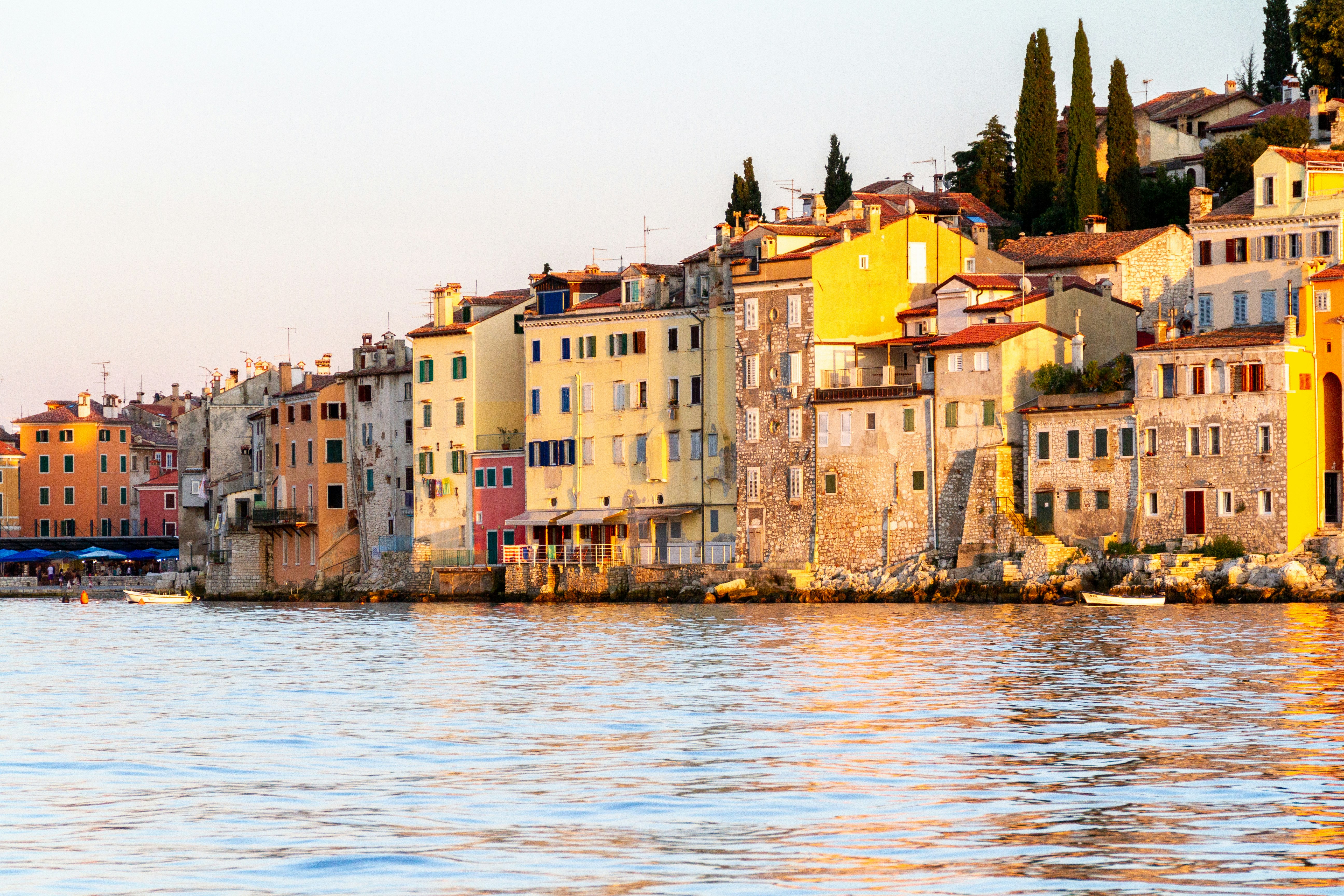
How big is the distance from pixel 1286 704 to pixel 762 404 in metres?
42.1

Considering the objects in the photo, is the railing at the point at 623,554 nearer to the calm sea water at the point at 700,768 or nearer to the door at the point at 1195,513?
the door at the point at 1195,513

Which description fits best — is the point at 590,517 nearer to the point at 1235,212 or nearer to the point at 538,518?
the point at 538,518

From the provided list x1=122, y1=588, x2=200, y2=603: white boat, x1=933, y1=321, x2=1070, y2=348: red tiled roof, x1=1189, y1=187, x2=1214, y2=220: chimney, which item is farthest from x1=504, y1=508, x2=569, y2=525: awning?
x1=1189, y1=187, x2=1214, y2=220: chimney

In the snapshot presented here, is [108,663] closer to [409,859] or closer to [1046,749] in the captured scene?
[1046,749]

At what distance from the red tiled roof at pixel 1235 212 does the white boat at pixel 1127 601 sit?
44.9 ft

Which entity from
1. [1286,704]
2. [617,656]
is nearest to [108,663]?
[617,656]

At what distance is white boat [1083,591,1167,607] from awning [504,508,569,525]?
23296 millimetres

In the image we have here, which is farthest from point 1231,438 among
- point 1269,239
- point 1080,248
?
point 1080,248

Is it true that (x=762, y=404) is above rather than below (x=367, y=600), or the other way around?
above

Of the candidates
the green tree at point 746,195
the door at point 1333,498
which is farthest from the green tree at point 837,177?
the door at point 1333,498

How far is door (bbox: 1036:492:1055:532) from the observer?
64.0 metres

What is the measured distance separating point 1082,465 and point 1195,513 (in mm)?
3866

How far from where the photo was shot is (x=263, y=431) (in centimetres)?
9519

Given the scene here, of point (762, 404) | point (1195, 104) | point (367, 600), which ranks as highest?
point (1195, 104)
